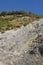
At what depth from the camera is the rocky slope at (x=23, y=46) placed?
780 inches

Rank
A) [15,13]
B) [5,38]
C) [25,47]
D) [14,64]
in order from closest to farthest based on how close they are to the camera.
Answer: [14,64] → [25,47] → [5,38] → [15,13]

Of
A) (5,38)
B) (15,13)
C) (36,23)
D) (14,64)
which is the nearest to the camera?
(14,64)

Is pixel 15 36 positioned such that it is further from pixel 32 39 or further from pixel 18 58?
pixel 18 58

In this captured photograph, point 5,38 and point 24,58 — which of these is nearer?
point 24,58

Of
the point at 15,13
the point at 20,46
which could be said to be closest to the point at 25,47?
the point at 20,46

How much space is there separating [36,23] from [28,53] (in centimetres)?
906

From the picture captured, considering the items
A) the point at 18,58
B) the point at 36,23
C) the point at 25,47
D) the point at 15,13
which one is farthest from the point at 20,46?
the point at 15,13

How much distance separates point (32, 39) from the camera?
23.4m

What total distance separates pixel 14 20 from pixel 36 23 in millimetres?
8697

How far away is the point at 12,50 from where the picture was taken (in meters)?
22.2

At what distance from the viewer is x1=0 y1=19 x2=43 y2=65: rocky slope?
19.8 meters

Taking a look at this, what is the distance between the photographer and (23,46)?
22.5 m

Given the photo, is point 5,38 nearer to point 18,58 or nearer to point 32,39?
point 32,39

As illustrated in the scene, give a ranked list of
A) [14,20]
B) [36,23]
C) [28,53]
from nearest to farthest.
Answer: [28,53] < [36,23] < [14,20]
